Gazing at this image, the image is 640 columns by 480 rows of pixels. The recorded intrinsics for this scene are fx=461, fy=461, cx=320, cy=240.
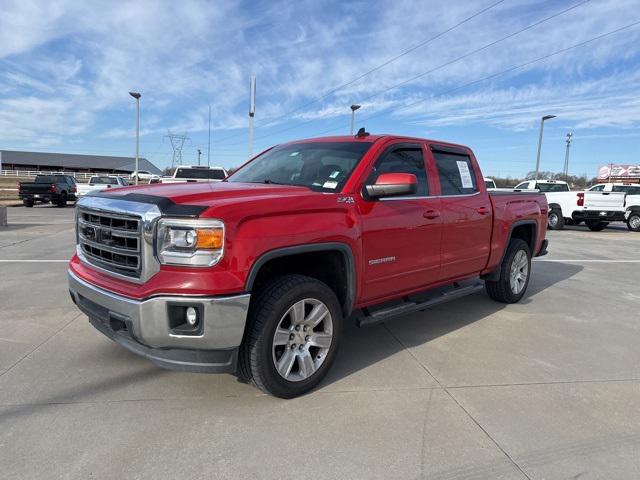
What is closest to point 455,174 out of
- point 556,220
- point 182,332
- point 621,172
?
point 182,332

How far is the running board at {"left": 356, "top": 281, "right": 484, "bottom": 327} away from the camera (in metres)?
3.88

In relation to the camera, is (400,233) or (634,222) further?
(634,222)

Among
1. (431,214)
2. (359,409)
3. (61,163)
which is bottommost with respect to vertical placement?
(359,409)

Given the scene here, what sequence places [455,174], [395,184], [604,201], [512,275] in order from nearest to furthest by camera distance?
[395,184] → [455,174] → [512,275] → [604,201]

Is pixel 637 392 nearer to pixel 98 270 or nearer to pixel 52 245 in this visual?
pixel 98 270

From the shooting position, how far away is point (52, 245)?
10.1 meters

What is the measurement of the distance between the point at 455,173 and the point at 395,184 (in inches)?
67.7

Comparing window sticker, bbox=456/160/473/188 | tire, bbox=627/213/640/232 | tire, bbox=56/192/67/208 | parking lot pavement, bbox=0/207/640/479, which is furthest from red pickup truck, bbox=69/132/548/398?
tire, bbox=56/192/67/208

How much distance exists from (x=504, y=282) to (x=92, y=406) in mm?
4759

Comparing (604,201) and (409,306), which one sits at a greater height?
(604,201)

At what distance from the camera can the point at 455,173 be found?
4984 mm

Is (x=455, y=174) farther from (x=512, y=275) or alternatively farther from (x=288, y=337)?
(x=288, y=337)

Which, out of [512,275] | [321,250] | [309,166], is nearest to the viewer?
[321,250]

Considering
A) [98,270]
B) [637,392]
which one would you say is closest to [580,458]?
[637,392]
